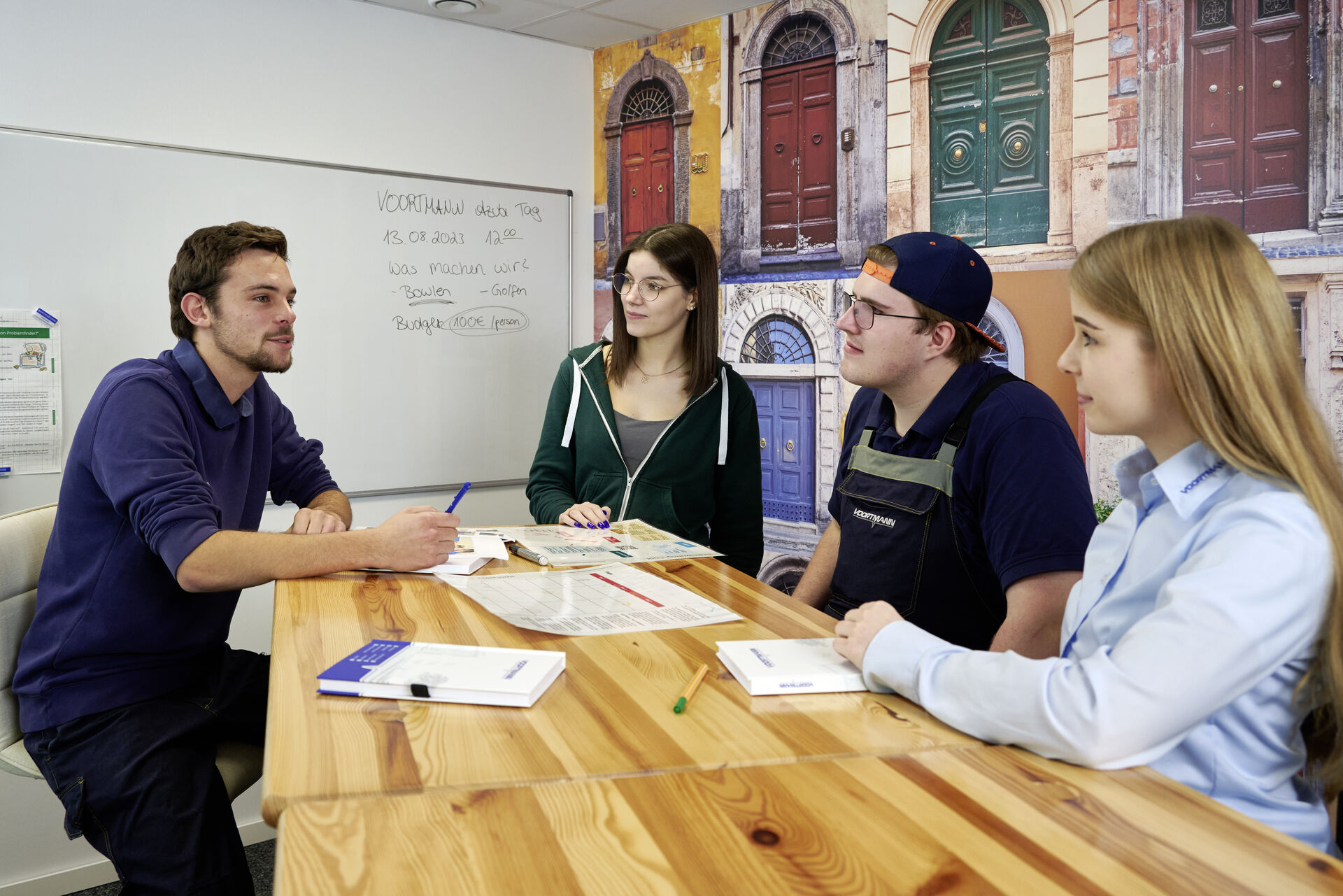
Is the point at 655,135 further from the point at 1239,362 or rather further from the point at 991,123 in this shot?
the point at 1239,362

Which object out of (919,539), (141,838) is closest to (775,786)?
(919,539)

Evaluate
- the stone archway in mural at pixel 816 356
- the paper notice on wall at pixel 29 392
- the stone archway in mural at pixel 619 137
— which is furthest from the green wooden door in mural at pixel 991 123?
the paper notice on wall at pixel 29 392

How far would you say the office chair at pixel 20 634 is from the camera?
5.72 feet

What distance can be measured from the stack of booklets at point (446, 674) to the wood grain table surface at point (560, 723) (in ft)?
0.04

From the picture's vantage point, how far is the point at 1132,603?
1.09 metres

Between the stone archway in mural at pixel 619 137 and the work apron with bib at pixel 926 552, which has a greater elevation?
the stone archway in mural at pixel 619 137

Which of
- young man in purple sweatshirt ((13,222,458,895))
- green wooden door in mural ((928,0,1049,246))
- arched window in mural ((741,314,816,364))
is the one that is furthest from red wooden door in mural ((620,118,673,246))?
young man in purple sweatshirt ((13,222,458,895))

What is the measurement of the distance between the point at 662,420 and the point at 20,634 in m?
1.47

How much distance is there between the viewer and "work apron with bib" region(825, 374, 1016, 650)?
173cm

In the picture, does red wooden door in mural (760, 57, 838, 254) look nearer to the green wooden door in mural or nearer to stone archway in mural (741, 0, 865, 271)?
stone archway in mural (741, 0, 865, 271)

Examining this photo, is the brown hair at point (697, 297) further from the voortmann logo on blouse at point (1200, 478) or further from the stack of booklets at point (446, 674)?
the voortmann logo on blouse at point (1200, 478)

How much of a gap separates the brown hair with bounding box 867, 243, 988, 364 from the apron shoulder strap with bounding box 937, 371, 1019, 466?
0.14 m

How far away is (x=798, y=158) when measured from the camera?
3.25 m

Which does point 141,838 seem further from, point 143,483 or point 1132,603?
point 1132,603
